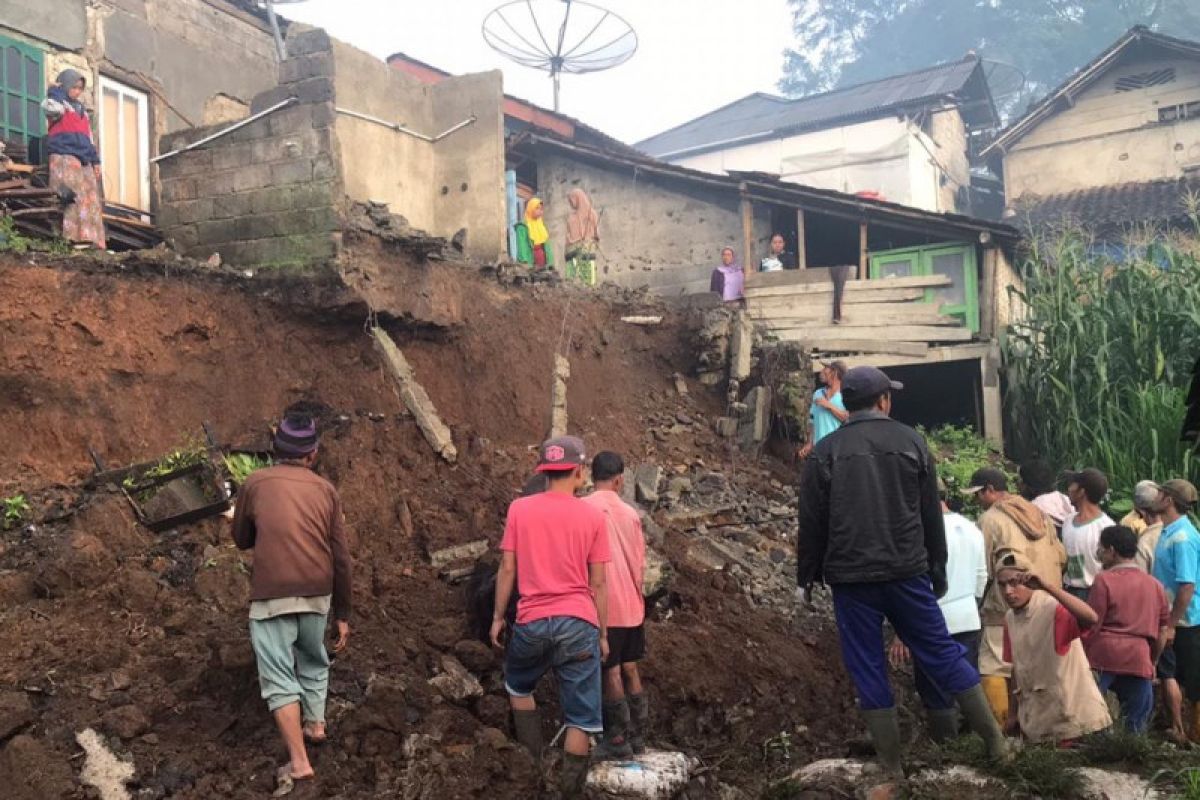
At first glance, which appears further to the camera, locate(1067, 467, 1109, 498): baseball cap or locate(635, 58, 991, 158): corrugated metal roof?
locate(635, 58, 991, 158): corrugated metal roof

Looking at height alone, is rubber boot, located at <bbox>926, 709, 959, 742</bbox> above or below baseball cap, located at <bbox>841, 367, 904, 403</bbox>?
below

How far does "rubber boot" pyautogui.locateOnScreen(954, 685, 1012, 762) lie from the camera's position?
4.40 meters

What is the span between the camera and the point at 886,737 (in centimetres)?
451

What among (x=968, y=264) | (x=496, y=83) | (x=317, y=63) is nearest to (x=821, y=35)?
(x=968, y=264)

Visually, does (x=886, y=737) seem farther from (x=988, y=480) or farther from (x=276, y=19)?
(x=276, y=19)

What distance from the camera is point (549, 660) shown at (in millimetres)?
4926

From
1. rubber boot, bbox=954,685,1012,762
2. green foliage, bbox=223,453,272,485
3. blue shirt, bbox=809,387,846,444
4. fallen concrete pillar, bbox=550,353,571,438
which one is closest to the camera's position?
rubber boot, bbox=954,685,1012,762

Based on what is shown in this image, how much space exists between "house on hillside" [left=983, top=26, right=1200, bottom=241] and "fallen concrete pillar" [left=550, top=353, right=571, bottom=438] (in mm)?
14989

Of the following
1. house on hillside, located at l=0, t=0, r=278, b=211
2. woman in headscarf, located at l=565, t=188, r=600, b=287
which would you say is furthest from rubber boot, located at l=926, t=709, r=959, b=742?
woman in headscarf, located at l=565, t=188, r=600, b=287

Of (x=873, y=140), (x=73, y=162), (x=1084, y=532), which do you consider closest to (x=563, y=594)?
(x=1084, y=532)

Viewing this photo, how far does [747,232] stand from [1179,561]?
11.3 meters

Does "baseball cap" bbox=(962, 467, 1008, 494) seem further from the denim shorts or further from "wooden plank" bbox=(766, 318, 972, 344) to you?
"wooden plank" bbox=(766, 318, 972, 344)

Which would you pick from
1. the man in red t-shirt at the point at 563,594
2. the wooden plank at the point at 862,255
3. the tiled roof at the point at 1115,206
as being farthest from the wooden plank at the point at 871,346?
the man in red t-shirt at the point at 563,594

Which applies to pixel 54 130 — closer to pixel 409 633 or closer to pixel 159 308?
pixel 159 308
